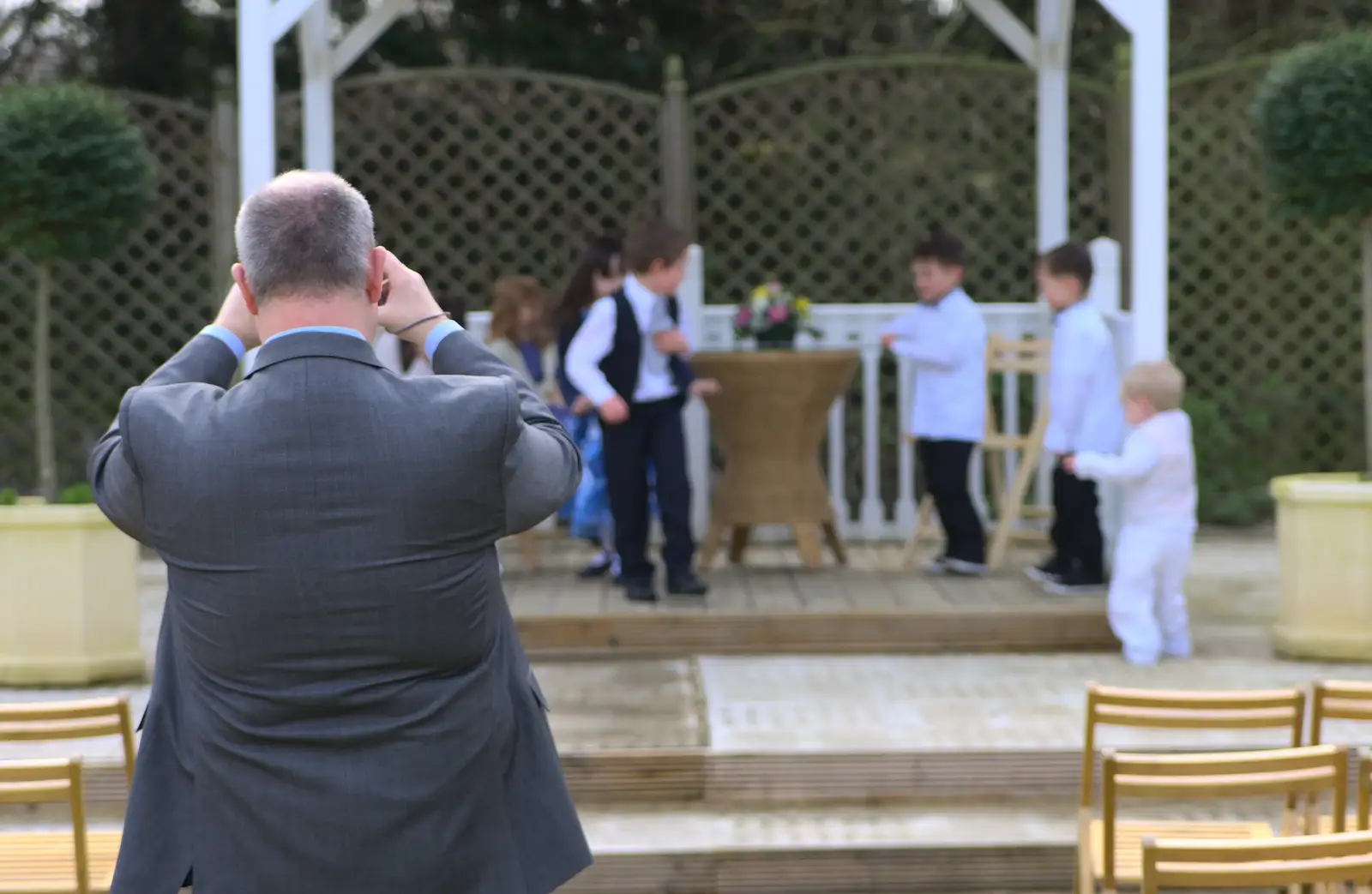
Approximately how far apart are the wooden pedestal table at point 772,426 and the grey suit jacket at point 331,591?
462 cm

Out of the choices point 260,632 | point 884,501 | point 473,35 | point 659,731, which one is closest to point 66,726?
point 260,632

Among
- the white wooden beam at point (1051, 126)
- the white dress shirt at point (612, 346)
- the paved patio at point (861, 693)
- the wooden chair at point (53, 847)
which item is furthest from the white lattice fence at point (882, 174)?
the wooden chair at point (53, 847)

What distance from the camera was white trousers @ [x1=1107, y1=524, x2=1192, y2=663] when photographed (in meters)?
5.71

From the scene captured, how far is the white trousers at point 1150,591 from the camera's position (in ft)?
18.7

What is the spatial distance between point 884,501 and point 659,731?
15.5 ft

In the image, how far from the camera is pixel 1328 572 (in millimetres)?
5820

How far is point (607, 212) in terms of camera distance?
28.7 feet

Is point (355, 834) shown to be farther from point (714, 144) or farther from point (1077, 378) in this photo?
point (714, 144)

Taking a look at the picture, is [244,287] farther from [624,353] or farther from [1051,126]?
[1051,126]

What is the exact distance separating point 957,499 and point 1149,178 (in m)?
1.62

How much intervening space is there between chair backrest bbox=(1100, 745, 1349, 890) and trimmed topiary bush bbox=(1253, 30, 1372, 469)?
127 inches

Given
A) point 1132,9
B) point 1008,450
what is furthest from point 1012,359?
point 1132,9

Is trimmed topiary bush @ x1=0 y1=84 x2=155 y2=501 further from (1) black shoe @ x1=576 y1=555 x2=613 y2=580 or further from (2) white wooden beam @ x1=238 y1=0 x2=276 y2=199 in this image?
(1) black shoe @ x1=576 y1=555 x2=613 y2=580

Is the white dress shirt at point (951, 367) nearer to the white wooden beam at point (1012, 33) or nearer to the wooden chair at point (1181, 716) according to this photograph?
the white wooden beam at point (1012, 33)
